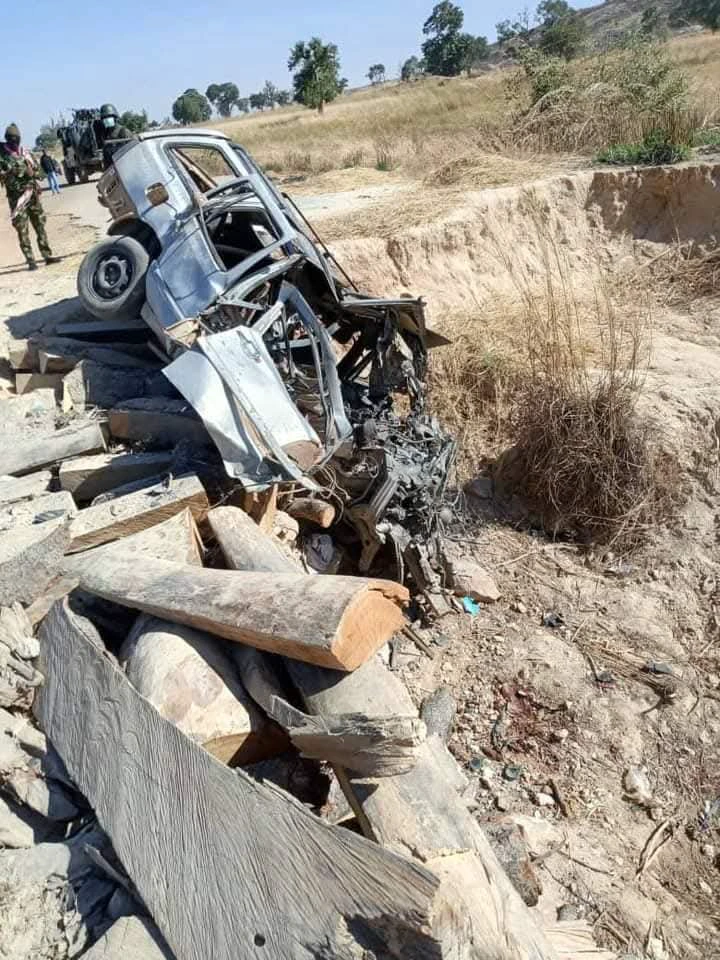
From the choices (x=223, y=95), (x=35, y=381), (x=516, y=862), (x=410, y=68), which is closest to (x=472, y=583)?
(x=516, y=862)

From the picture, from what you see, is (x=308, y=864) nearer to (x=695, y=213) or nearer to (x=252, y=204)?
(x=252, y=204)

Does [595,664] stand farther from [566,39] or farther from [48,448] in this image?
[566,39]

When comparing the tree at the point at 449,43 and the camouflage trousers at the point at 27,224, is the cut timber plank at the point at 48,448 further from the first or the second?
the tree at the point at 449,43

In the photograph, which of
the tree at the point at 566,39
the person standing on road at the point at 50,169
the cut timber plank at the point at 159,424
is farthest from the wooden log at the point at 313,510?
the tree at the point at 566,39

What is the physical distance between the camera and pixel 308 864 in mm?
2006

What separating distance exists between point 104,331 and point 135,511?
2996 millimetres

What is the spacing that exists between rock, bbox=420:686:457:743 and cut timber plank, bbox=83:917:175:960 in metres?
2.16

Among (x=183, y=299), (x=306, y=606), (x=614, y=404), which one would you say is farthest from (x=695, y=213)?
(x=306, y=606)

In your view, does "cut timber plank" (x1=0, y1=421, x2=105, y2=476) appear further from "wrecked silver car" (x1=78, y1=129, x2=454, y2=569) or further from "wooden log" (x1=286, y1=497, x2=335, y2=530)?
"wooden log" (x1=286, y1=497, x2=335, y2=530)

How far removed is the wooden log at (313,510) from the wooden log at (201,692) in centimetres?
204

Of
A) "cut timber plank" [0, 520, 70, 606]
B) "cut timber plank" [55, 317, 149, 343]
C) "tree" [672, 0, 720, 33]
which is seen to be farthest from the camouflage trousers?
"tree" [672, 0, 720, 33]

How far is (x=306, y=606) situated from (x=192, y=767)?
2.24 feet

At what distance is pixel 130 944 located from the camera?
215 cm

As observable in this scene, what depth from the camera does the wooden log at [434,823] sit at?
206 centimetres
